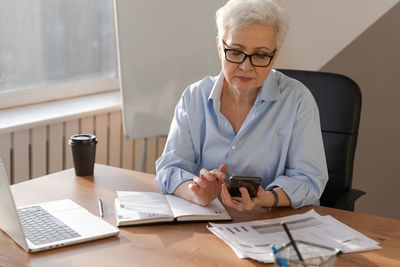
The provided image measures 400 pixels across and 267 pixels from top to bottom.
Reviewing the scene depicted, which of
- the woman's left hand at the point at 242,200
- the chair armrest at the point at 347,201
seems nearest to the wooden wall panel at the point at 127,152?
the chair armrest at the point at 347,201

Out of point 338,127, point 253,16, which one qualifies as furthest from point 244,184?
point 338,127

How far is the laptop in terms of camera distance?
1487 millimetres

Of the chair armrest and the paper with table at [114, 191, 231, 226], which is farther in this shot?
the chair armrest

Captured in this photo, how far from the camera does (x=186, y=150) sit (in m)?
2.10

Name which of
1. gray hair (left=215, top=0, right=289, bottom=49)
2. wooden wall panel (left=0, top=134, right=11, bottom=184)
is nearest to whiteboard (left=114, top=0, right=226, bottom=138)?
wooden wall panel (left=0, top=134, right=11, bottom=184)

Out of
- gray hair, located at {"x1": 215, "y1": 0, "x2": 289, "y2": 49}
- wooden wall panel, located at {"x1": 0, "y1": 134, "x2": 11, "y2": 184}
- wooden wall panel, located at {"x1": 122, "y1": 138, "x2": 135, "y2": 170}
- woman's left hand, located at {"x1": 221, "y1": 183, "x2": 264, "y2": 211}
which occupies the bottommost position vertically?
wooden wall panel, located at {"x1": 122, "y1": 138, "x2": 135, "y2": 170}

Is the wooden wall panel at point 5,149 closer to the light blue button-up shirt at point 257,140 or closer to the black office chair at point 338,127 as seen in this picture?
the light blue button-up shirt at point 257,140

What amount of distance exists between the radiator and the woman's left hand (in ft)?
4.53

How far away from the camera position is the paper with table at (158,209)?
5.58 ft

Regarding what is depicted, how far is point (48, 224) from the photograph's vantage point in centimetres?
165

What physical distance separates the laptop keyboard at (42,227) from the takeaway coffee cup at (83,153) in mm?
356

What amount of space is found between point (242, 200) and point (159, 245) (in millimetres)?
316

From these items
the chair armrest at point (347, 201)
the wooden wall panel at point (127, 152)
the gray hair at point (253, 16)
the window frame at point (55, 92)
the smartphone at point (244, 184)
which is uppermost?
the gray hair at point (253, 16)

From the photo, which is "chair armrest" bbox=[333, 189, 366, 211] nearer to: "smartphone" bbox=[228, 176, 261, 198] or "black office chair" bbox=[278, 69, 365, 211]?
"black office chair" bbox=[278, 69, 365, 211]
